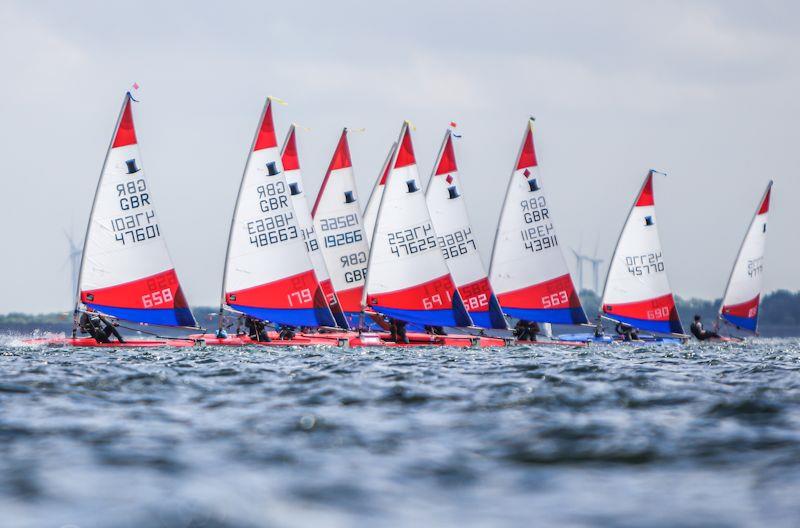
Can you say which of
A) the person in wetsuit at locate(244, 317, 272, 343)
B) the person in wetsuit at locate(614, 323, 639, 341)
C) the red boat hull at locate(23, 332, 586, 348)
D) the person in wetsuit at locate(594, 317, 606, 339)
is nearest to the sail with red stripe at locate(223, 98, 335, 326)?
the person in wetsuit at locate(244, 317, 272, 343)

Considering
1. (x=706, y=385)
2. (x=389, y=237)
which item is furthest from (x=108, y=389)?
(x=389, y=237)

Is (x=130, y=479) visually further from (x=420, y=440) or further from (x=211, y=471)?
(x=420, y=440)

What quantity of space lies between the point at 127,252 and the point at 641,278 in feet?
114

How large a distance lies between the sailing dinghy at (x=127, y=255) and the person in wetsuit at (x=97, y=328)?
33 cm

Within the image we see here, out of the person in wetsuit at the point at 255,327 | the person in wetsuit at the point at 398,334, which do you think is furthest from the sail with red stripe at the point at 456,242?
the person in wetsuit at the point at 255,327

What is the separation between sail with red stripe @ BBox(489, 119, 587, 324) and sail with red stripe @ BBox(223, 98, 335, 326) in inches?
579

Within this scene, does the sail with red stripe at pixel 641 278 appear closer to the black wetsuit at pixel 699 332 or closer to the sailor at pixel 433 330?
the black wetsuit at pixel 699 332

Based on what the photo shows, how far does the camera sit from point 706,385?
17719 millimetres

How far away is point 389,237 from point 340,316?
477cm

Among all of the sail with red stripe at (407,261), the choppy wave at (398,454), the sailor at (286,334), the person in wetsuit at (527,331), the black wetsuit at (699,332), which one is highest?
the sail with red stripe at (407,261)

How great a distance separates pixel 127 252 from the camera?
41125 millimetres

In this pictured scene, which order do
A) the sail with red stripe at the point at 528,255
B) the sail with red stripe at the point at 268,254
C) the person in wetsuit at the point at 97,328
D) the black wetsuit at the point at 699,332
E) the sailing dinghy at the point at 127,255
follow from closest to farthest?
the person in wetsuit at the point at 97,328 < the sailing dinghy at the point at 127,255 < the sail with red stripe at the point at 268,254 < the sail with red stripe at the point at 528,255 < the black wetsuit at the point at 699,332

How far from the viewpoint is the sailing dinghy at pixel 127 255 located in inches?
1593

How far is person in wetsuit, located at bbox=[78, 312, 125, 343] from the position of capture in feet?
129
